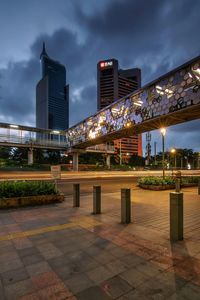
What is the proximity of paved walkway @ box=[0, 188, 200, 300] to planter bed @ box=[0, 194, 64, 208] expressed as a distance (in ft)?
6.48

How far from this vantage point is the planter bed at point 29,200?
866 centimetres

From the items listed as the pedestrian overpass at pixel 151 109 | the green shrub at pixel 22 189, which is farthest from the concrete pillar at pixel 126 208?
the pedestrian overpass at pixel 151 109

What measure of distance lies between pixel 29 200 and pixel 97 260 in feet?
19.9

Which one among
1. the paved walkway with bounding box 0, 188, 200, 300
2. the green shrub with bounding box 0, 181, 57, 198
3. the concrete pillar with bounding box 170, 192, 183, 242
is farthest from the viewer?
the green shrub with bounding box 0, 181, 57, 198

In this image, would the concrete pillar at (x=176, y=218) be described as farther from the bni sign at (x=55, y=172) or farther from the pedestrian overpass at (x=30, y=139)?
the pedestrian overpass at (x=30, y=139)

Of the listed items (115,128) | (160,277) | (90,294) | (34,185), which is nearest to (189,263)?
(160,277)

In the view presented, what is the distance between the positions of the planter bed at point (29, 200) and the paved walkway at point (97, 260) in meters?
1.97

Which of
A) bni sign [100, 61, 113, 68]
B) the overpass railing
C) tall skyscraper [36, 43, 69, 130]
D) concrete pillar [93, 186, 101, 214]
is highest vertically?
bni sign [100, 61, 113, 68]

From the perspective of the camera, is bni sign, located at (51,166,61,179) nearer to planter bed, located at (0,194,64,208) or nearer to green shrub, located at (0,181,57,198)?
green shrub, located at (0,181,57,198)

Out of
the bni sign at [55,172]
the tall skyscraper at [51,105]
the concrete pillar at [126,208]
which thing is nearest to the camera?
the concrete pillar at [126,208]

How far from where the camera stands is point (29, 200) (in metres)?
9.16

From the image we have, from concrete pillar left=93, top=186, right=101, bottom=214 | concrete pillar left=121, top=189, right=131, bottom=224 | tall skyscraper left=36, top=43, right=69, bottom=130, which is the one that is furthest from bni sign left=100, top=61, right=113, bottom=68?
concrete pillar left=121, top=189, right=131, bottom=224

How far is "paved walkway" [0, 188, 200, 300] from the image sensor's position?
2936 millimetres

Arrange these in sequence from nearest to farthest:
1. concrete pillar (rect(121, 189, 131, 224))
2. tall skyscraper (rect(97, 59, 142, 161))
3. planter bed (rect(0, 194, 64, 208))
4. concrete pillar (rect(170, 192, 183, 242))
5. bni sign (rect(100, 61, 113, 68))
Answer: concrete pillar (rect(170, 192, 183, 242)) < concrete pillar (rect(121, 189, 131, 224)) < planter bed (rect(0, 194, 64, 208)) < tall skyscraper (rect(97, 59, 142, 161)) < bni sign (rect(100, 61, 113, 68))
